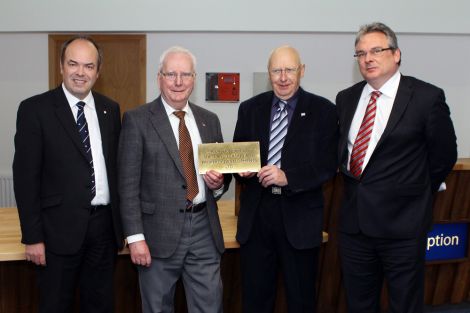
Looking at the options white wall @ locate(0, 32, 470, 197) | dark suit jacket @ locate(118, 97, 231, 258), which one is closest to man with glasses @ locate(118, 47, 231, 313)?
dark suit jacket @ locate(118, 97, 231, 258)

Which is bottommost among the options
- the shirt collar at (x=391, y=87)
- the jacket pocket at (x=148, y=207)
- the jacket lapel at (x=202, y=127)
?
the jacket pocket at (x=148, y=207)

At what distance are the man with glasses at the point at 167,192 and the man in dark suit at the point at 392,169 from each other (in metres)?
0.72

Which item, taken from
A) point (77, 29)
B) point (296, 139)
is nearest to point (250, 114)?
point (296, 139)

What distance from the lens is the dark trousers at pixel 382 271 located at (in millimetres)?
2330

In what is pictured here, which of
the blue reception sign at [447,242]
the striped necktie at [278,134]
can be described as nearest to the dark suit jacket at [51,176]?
the striped necktie at [278,134]

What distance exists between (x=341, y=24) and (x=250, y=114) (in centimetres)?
320

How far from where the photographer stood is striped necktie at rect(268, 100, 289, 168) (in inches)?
96.1

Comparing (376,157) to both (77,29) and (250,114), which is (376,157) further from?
(77,29)

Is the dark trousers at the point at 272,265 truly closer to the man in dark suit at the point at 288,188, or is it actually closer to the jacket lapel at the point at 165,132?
the man in dark suit at the point at 288,188

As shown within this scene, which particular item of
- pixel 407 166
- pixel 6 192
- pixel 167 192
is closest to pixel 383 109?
pixel 407 166

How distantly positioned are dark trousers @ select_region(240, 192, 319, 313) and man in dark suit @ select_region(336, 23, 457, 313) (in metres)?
0.25

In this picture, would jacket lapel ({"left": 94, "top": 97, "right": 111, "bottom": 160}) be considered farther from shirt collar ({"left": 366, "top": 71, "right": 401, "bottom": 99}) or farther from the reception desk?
shirt collar ({"left": 366, "top": 71, "right": 401, "bottom": 99})

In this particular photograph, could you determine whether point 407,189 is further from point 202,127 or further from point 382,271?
point 202,127

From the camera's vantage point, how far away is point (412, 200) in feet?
7.62
